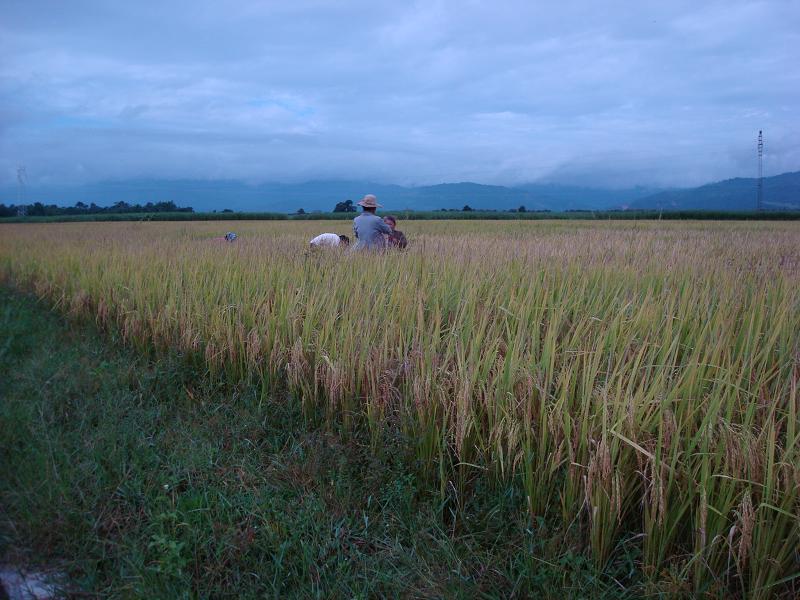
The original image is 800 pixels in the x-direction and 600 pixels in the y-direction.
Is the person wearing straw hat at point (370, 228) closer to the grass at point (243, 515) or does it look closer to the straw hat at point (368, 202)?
the straw hat at point (368, 202)

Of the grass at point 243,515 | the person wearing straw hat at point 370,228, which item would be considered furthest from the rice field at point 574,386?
the person wearing straw hat at point 370,228

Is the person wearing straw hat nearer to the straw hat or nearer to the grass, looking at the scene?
the straw hat

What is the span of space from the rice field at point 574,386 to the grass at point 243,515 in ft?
0.48

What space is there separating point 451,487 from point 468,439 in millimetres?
204

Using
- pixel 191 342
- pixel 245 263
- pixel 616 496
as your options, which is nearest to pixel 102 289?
pixel 245 263

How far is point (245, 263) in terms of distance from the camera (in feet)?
18.3

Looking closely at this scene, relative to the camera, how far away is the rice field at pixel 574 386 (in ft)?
5.31

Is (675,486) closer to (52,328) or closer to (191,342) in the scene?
(191,342)

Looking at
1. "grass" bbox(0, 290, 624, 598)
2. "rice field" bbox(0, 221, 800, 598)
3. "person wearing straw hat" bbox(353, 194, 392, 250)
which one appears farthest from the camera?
"person wearing straw hat" bbox(353, 194, 392, 250)

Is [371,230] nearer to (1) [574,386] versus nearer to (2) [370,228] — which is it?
(2) [370,228]

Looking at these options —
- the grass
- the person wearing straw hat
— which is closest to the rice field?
the grass

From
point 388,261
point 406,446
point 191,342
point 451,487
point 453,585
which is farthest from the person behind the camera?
point 388,261

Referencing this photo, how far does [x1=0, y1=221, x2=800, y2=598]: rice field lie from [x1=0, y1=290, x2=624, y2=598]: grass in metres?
0.15

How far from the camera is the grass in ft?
6.07
